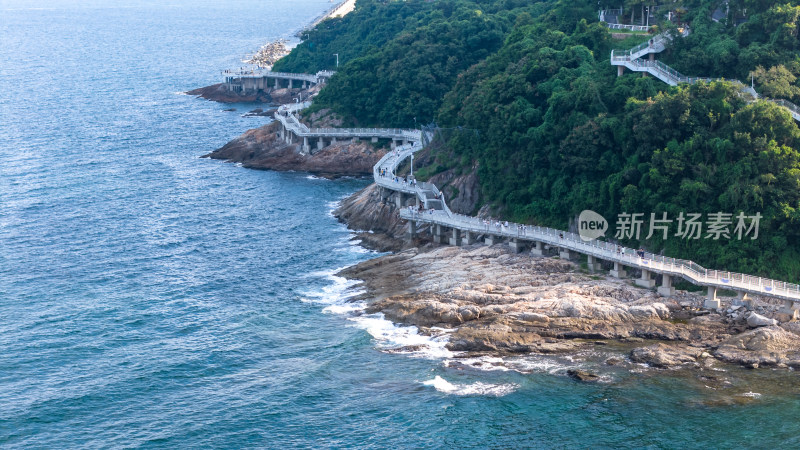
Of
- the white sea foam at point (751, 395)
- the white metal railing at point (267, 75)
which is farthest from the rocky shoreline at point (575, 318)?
the white metal railing at point (267, 75)

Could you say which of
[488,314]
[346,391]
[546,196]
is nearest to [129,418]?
[346,391]

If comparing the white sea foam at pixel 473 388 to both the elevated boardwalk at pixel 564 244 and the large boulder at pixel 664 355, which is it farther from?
the elevated boardwalk at pixel 564 244

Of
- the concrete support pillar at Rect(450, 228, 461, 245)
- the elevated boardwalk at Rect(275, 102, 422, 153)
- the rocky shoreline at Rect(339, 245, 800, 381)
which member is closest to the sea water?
the rocky shoreline at Rect(339, 245, 800, 381)

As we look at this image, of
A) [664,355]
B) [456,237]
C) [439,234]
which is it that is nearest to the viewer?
[664,355]

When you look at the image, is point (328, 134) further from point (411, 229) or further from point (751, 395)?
point (751, 395)

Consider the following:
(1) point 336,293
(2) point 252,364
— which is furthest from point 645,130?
(2) point 252,364

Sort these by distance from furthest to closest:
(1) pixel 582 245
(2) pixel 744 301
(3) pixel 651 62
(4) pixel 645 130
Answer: (3) pixel 651 62 → (4) pixel 645 130 → (1) pixel 582 245 → (2) pixel 744 301

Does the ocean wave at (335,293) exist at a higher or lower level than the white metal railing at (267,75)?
lower
